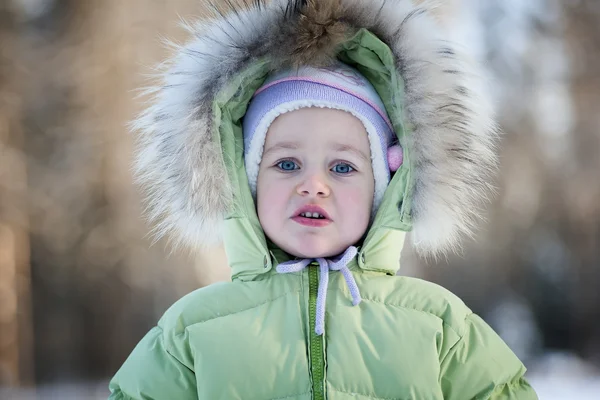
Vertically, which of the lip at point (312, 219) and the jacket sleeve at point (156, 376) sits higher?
the lip at point (312, 219)

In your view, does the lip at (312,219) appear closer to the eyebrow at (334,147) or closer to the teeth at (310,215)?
the teeth at (310,215)

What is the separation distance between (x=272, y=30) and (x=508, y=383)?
104cm

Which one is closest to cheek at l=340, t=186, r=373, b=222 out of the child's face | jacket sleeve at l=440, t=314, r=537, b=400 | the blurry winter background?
the child's face

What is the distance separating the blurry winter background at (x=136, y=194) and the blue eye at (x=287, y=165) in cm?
350

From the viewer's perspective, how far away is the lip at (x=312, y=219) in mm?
1496

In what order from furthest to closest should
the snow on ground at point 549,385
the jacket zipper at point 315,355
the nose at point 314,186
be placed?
the snow on ground at point 549,385 → the nose at point 314,186 → the jacket zipper at point 315,355

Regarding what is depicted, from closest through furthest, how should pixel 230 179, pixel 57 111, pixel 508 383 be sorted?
pixel 508 383 < pixel 230 179 < pixel 57 111

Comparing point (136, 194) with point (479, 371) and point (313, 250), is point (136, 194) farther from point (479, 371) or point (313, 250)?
point (479, 371)

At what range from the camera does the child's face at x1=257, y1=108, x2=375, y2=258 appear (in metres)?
1.51

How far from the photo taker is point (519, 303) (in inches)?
206

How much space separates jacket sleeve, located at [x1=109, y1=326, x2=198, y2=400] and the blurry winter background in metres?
3.56

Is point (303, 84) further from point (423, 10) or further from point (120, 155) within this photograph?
point (120, 155)

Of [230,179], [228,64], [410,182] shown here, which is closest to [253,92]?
[228,64]

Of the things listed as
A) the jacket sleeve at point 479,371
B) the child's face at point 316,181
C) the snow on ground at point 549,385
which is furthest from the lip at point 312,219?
Result: the snow on ground at point 549,385
